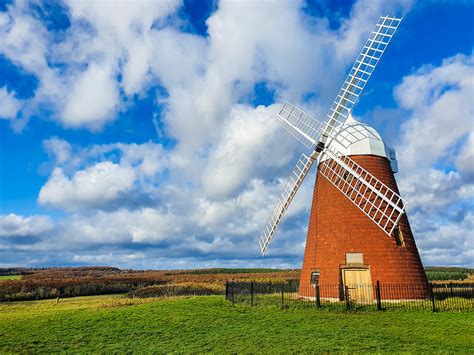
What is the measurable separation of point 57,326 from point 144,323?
3.40 meters

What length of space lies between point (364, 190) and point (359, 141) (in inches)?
114

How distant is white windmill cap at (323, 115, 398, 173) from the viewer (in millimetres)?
20109

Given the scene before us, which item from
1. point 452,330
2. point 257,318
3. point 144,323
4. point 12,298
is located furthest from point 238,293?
point 12,298

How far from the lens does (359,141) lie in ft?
66.5

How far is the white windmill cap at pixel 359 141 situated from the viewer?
20109mm

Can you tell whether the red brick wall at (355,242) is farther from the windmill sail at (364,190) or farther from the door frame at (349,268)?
the windmill sail at (364,190)

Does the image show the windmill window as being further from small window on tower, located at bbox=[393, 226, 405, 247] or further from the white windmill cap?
the white windmill cap

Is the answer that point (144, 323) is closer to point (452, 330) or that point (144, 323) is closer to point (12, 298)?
point (452, 330)

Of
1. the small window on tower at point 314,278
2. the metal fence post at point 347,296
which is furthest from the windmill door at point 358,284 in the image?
the small window on tower at point 314,278

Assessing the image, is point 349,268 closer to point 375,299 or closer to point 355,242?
point 355,242

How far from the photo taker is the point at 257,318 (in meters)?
15.6

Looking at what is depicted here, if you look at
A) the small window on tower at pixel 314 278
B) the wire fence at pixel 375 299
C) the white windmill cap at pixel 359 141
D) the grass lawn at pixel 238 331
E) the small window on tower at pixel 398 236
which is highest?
the white windmill cap at pixel 359 141

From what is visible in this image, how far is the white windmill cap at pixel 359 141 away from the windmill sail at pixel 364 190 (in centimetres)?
64

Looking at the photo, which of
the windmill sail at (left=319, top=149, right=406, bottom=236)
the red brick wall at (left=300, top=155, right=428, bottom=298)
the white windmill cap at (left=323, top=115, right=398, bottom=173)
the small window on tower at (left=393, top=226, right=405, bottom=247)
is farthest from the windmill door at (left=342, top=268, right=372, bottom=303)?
the white windmill cap at (left=323, top=115, right=398, bottom=173)
